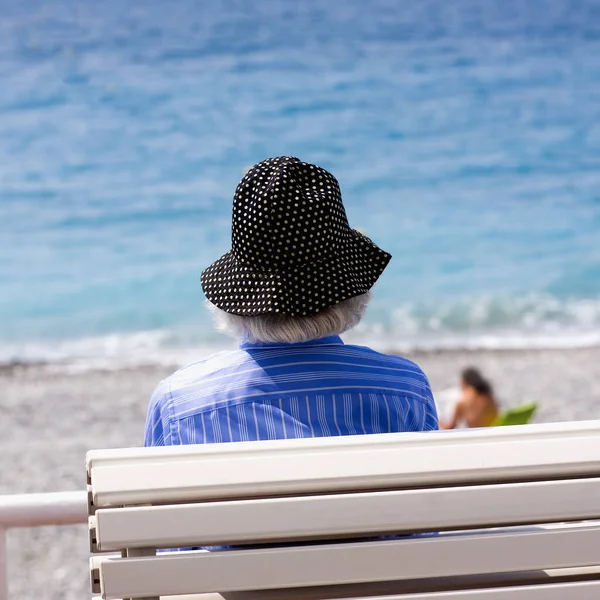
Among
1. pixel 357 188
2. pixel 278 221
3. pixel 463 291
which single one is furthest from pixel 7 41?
pixel 278 221

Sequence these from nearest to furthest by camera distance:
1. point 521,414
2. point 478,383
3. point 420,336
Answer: point 521,414 < point 478,383 < point 420,336

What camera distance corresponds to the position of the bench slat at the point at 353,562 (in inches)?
44.4

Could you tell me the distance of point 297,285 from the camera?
4.64 feet

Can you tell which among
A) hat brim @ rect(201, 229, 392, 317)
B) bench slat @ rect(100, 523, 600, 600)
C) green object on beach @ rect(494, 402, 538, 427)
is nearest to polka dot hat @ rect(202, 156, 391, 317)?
hat brim @ rect(201, 229, 392, 317)

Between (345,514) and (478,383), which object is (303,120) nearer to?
(478,383)

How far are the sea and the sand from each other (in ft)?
24.7

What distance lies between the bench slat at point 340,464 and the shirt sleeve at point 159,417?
0.86 feet

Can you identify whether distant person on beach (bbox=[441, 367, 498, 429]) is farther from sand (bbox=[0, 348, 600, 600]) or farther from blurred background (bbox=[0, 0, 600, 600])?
blurred background (bbox=[0, 0, 600, 600])

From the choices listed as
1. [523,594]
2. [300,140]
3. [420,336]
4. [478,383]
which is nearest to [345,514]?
[523,594]

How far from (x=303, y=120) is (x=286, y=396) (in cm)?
2200

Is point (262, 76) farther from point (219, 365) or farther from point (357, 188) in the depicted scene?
point (219, 365)

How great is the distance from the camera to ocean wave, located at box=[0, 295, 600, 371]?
13.9m

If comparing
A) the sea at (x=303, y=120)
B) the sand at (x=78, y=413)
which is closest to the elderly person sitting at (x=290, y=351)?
the sand at (x=78, y=413)

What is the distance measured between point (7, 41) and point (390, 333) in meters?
13.0
